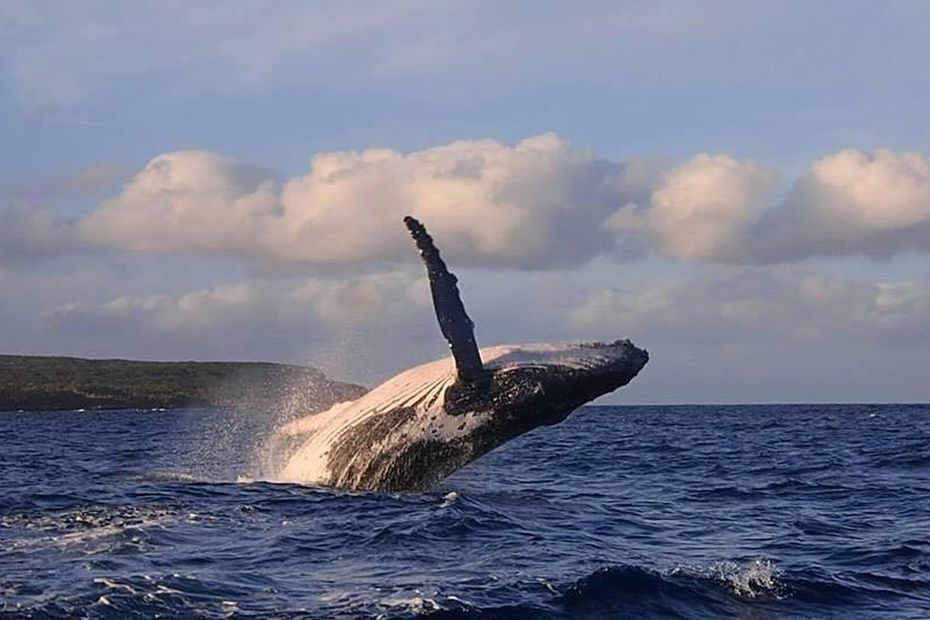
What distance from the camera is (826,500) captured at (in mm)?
17781

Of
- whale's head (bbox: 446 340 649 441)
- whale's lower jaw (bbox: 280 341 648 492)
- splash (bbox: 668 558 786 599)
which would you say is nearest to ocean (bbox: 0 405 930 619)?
splash (bbox: 668 558 786 599)

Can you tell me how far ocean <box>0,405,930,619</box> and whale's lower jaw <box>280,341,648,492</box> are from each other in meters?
0.46

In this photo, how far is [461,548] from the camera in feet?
37.9

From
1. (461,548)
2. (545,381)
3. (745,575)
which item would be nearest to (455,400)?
(545,381)

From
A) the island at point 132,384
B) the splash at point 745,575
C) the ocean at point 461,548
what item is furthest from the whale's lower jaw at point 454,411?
the island at point 132,384

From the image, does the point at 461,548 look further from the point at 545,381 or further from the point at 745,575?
the point at 545,381

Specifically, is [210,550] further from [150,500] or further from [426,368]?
[426,368]

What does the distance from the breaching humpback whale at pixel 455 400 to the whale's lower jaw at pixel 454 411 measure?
12 millimetres

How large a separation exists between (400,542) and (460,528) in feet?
3.65

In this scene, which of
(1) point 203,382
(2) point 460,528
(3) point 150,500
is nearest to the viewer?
(2) point 460,528

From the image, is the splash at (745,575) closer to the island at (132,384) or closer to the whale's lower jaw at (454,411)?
the whale's lower jaw at (454,411)

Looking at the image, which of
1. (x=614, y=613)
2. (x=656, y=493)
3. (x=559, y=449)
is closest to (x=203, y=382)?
(x=559, y=449)

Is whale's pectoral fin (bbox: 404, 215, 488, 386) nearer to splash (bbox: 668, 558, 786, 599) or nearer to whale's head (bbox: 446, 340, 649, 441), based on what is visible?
whale's head (bbox: 446, 340, 649, 441)

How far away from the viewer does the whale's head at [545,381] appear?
13.9 m
